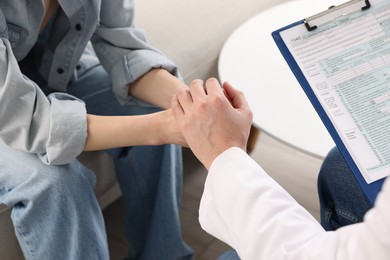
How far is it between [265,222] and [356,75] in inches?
10.7

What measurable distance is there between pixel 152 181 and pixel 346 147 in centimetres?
61

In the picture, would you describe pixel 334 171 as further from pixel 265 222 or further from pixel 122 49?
pixel 122 49

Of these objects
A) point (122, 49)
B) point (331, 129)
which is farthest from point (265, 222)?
point (122, 49)

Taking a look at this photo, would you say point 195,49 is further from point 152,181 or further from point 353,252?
point 353,252

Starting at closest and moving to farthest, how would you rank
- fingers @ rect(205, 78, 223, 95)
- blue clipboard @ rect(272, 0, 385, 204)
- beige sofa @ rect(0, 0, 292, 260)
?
blue clipboard @ rect(272, 0, 385, 204) → fingers @ rect(205, 78, 223, 95) → beige sofa @ rect(0, 0, 292, 260)

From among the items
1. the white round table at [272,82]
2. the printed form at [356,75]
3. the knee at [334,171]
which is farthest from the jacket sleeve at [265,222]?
the white round table at [272,82]

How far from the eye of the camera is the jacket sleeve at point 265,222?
576mm

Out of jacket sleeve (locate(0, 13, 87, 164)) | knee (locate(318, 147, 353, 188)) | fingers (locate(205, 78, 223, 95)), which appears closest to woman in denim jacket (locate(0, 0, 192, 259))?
jacket sleeve (locate(0, 13, 87, 164))

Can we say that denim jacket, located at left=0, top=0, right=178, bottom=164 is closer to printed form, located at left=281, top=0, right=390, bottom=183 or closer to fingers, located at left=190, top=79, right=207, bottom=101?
fingers, located at left=190, top=79, right=207, bottom=101

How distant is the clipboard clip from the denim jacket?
17.8 inches

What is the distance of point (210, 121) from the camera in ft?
2.69

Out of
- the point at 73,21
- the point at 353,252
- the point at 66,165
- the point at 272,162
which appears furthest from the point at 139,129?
the point at 272,162

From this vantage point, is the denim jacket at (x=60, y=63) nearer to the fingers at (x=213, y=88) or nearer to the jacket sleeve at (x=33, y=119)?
the jacket sleeve at (x=33, y=119)

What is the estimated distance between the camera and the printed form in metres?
0.78
